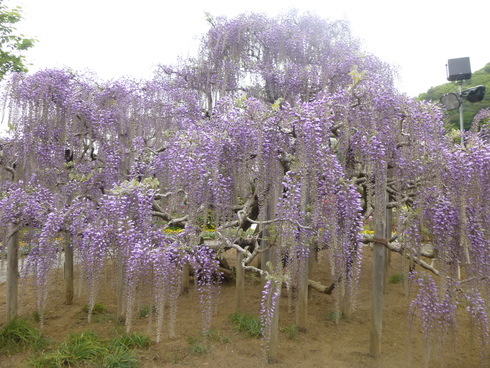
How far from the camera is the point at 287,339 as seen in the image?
4.93 meters

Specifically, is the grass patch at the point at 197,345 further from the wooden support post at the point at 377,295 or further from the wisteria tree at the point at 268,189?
the wooden support post at the point at 377,295

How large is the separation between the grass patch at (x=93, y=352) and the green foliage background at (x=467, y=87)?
16.2 m

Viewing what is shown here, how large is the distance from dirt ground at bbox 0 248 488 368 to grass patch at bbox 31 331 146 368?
194 mm

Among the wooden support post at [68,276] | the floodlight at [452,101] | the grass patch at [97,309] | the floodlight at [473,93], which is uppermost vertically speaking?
the floodlight at [473,93]

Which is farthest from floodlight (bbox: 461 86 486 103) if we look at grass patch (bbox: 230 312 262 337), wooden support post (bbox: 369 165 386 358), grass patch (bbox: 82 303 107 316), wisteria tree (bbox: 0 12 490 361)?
grass patch (bbox: 82 303 107 316)

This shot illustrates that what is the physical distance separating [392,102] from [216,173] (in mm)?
2234

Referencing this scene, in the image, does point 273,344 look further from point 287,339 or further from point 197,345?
point 197,345

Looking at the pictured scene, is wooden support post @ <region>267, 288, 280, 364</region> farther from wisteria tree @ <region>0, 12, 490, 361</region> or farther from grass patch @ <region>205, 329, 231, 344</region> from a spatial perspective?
grass patch @ <region>205, 329, 231, 344</region>

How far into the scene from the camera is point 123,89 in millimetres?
5535

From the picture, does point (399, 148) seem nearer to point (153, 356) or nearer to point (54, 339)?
point (153, 356)

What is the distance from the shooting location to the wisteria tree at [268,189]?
3.70 m

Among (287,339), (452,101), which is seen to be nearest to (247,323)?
(287,339)

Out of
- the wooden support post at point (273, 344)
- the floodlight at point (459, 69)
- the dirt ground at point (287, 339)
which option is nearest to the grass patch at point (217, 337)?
the dirt ground at point (287, 339)

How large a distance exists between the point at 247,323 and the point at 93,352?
2.13m
